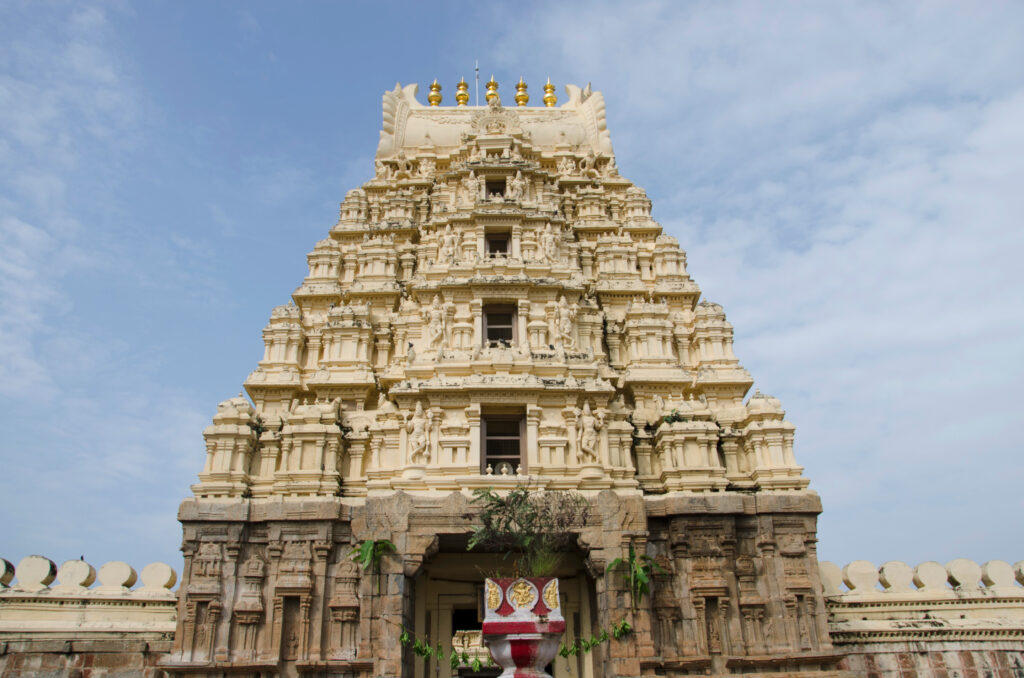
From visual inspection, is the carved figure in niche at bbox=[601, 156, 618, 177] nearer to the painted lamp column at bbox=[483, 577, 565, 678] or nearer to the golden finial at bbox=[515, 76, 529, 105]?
the golden finial at bbox=[515, 76, 529, 105]

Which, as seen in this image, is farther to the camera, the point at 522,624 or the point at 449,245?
the point at 449,245

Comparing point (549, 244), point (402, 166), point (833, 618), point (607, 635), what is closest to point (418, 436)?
point (607, 635)

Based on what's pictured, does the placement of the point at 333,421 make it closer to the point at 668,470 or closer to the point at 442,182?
the point at 668,470

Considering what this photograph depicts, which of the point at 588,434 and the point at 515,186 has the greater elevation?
the point at 515,186

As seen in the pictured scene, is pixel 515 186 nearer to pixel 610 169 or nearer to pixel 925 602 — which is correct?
pixel 610 169

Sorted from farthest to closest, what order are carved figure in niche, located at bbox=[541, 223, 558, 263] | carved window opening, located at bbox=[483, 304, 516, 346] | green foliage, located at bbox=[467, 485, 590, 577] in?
carved figure in niche, located at bbox=[541, 223, 558, 263] → carved window opening, located at bbox=[483, 304, 516, 346] → green foliage, located at bbox=[467, 485, 590, 577]

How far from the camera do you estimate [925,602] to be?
18562 mm

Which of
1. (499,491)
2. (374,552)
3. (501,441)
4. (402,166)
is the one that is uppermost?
(402,166)

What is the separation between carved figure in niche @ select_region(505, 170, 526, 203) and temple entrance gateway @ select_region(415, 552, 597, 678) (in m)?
10.8

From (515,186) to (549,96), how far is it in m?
10.8

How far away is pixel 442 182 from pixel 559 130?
20.5 ft

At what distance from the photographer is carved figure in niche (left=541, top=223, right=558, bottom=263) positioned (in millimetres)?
22047

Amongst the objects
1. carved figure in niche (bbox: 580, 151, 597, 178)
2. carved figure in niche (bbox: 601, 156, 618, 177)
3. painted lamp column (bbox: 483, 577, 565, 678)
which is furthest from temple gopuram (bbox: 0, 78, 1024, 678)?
carved figure in niche (bbox: 601, 156, 618, 177)

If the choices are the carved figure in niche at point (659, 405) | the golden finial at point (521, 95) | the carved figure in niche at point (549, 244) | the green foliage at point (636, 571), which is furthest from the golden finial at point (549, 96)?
the green foliage at point (636, 571)
